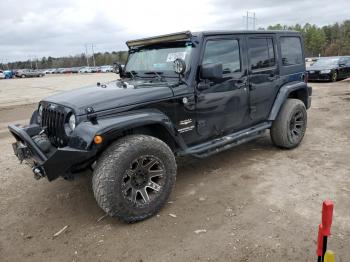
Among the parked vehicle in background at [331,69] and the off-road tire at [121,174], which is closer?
the off-road tire at [121,174]

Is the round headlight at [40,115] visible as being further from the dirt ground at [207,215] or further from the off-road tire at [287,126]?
the off-road tire at [287,126]

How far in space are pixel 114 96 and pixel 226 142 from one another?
5.77ft

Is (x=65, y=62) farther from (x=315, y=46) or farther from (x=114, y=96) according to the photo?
(x=114, y=96)

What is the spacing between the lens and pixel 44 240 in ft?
10.9

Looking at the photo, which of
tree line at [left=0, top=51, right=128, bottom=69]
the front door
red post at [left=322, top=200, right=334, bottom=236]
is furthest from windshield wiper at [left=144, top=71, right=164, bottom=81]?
tree line at [left=0, top=51, right=128, bottom=69]

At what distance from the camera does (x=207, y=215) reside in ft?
11.8

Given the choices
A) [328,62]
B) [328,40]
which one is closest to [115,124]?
[328,62]

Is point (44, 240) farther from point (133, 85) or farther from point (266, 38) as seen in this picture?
point (266, 38)

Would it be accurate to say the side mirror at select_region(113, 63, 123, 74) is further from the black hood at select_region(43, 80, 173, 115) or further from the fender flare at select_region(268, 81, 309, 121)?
the fender flare at select_region(268, 81, 309, 121)

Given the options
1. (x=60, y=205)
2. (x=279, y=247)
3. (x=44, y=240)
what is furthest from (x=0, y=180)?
(x=279, y=247)

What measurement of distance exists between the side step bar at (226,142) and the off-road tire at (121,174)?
0.69 metres

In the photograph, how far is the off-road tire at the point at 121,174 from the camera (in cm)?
321

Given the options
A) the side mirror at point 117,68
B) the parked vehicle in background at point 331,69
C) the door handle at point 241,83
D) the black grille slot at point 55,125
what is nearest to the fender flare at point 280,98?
the door handle at point 241,83

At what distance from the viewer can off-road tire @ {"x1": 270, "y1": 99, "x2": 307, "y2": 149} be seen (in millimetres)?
5414
